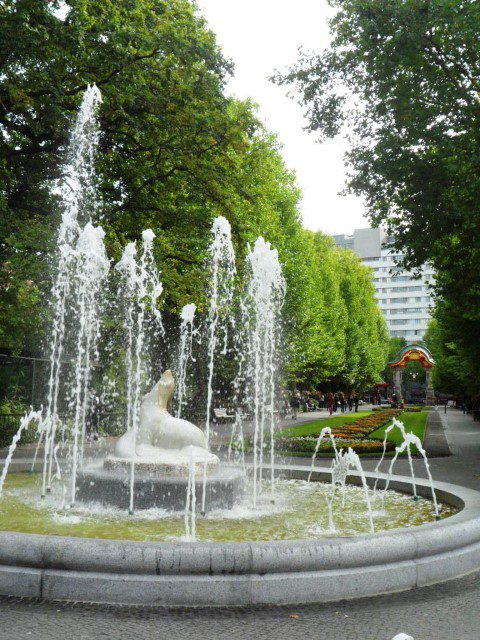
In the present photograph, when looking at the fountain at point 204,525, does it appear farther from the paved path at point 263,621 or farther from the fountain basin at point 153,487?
the paved path at point 263,621

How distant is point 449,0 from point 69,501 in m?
12.6

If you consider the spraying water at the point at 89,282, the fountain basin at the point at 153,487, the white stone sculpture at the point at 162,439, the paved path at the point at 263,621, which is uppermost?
the spraying water at the point at 89,282

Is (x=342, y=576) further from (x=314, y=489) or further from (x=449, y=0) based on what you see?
(x=449, y=0)

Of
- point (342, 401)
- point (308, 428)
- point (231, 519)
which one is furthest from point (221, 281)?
point (342, 401)

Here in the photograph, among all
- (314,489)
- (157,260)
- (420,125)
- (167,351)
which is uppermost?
(420,125)

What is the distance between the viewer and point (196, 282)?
18.4 m

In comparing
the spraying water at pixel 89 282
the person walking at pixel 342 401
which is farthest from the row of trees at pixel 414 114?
the person walking at pixel 342 401

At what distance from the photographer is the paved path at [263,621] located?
Result: 416 cm

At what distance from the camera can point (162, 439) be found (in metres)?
8.77

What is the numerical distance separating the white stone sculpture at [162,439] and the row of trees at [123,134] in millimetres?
5981

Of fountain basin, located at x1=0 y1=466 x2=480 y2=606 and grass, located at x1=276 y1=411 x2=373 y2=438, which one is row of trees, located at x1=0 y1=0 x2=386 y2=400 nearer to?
grass, located at x1=276 y1=411 x2=373 y2=438

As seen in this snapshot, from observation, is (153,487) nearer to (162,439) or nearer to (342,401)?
(162,439)

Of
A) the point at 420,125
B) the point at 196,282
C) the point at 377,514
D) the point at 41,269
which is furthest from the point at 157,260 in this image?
the point at 377,514

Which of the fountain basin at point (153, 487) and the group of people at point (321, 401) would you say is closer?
the fountain basin at point (153, 487)
